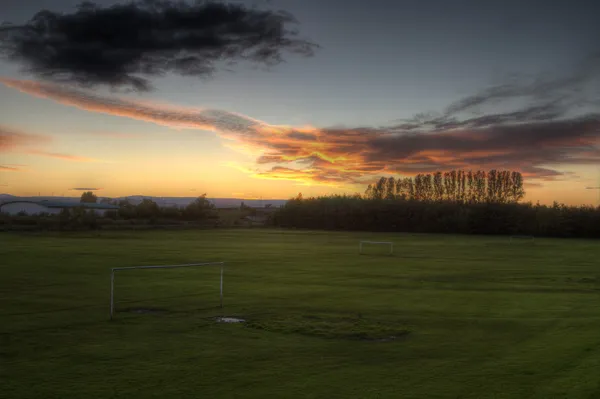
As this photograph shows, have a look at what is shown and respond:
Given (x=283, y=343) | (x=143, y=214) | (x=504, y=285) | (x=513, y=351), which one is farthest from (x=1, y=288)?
(x=143, y=214)

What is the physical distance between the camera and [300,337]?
17.6 metres

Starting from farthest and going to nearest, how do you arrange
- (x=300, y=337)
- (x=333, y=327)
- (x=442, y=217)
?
(x=442, y=217) → (x=333, y=327) → (x=300, y=337)

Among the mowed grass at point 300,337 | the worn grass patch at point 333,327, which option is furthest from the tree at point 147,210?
the worn grass patch at point 333,327

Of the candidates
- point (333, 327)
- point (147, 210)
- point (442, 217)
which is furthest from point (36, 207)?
point (333, 327)

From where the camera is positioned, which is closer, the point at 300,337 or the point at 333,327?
the point at 300,337

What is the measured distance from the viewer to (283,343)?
1673 cm

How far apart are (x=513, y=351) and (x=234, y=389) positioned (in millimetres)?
8435

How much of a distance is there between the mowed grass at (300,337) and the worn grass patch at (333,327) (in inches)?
2.6

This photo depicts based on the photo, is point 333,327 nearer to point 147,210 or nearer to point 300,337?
point 300,337

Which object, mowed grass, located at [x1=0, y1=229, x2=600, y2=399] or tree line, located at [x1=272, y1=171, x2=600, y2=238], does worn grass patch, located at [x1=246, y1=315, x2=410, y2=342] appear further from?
tree line, located at [x1=272, y1=171, x2=600, y2=238]

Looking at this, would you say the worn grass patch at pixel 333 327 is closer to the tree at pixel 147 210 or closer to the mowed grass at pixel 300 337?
the mowed grass at pixel 300 337

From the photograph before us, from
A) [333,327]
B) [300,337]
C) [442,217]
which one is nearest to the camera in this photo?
[300,337]

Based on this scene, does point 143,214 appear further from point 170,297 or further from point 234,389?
point 234,389

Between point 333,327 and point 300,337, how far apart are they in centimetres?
196
